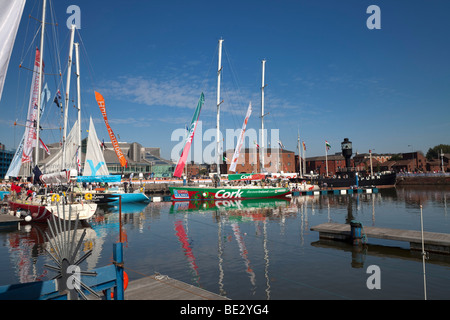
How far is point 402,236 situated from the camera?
13859mm

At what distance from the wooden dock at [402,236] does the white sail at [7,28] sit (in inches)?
633

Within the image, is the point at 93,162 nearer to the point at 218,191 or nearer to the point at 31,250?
the point at 218,191

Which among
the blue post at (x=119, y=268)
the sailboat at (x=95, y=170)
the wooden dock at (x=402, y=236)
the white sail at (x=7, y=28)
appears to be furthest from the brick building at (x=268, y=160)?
the white sail at (x=7, y=28)

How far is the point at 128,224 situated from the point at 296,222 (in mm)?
13602

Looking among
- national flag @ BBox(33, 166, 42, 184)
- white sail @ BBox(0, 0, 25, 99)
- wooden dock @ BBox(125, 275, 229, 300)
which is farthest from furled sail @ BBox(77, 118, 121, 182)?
white sail @ BBox(0, 0, 25, 99)

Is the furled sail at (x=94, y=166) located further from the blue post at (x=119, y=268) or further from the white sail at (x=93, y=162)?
the blue post at (x=119, y=268)

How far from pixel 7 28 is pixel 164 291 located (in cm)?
685

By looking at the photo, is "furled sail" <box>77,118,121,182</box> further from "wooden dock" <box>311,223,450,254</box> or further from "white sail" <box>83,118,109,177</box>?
"wooden dock" <box>311,223,450,254</box>

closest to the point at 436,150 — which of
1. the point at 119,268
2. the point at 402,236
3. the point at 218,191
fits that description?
the point at 218,191

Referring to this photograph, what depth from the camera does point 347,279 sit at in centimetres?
1003

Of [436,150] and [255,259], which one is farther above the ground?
[436,150]

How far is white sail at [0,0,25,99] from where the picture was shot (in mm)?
3434
